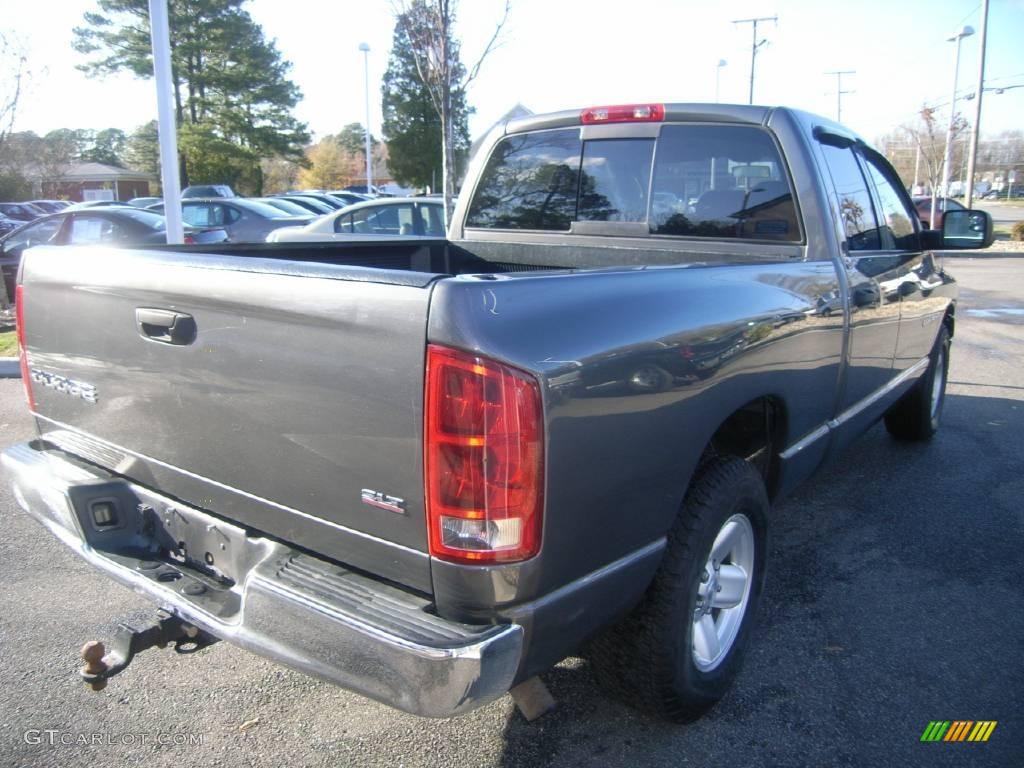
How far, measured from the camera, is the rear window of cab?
137 inches

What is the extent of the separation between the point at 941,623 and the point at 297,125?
4310 centimetres

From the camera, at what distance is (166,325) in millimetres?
2271

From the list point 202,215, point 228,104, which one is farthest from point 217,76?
point 202,215

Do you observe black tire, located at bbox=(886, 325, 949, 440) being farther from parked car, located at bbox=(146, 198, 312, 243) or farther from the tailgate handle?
parked car, located at bbox=(146, 198, 312, 243)

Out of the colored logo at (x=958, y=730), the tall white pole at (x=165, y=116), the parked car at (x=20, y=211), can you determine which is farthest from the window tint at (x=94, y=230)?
the parked car at (x=20, y=211)

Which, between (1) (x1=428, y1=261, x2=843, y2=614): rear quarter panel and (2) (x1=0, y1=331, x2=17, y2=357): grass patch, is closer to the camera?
(1) (x1=428, y1=261, x2=843, y2=614): rear quarter panel

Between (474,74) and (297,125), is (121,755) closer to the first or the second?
(474,74)

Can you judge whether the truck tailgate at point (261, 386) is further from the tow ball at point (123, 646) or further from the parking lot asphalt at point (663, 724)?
the parking lot asphalt at point (663, 724)

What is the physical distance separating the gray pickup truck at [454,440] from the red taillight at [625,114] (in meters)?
0.28

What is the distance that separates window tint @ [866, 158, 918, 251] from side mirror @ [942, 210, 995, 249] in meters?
0.19

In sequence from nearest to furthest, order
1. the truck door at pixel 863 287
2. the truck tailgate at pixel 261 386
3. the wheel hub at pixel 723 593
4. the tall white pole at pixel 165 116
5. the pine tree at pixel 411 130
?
the truck tailgate at pixel 261 386, the wheel hub at pixel 723 593, the truck door at pixel 863 287, the tall white pole at pixel 165 116, the pine tree at pixel 411 130

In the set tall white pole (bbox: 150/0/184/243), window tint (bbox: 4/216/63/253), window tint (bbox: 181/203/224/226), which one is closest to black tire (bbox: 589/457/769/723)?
tall white pole (bbox: 150/0/184/243)

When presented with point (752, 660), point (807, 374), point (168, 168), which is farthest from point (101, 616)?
point (168, 168)

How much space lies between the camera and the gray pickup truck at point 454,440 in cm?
182
